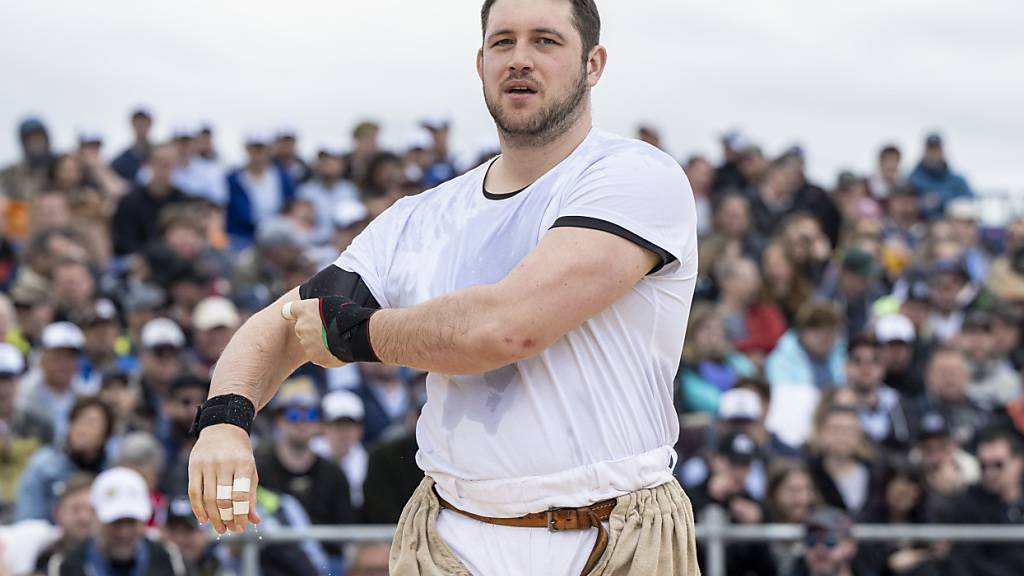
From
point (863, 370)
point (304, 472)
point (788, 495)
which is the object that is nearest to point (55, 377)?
point (304, 472)

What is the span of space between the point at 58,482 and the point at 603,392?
580cm

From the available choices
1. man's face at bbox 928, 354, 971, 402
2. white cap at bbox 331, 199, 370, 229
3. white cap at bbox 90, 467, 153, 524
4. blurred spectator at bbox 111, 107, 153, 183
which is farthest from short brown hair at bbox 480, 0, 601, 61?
blurred spectator at bbox 111, 107, 153, 183

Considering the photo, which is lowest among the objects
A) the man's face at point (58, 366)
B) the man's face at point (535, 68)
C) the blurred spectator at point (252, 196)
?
the man's face at point (535, 68)

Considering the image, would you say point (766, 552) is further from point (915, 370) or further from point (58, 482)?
point (58, 482)

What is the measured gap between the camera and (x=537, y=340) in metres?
3.98

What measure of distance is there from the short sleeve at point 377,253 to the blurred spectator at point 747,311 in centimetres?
812

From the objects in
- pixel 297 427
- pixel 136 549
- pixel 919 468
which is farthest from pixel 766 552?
pixel 136 549

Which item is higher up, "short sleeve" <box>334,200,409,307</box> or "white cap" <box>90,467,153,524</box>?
"short sleeve" <box>334,200,409,307</box>

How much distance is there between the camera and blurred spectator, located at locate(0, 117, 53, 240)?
44.6 feet

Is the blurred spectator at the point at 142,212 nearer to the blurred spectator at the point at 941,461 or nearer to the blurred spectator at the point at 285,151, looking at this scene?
the blurred spectator at the point at 285,151

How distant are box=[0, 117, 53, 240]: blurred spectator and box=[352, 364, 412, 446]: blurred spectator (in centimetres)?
419

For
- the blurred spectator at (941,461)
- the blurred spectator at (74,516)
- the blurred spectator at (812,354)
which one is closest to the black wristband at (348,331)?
the blurred spectator at (74,516)

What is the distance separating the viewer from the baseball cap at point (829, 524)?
30.9 ft

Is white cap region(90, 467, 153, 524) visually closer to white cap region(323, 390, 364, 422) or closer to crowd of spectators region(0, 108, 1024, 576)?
crowd of spectators region(0, 108, 1024, 576)
